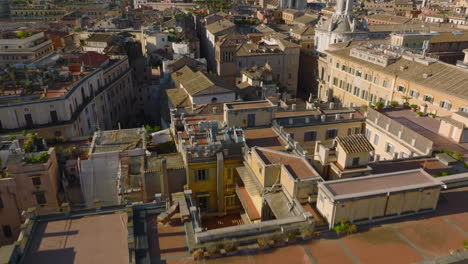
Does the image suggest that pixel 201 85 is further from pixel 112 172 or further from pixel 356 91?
pixel 356 91

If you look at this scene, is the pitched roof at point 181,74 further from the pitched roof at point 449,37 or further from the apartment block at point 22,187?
the pitched roof at point 449,37

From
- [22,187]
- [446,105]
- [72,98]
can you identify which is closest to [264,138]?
[22,187]

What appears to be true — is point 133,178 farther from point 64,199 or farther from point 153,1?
point 153,1

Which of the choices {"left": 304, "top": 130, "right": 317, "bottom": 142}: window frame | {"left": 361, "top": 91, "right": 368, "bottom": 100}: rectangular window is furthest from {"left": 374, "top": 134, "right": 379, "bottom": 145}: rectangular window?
{"left": 361, "top": 91, "right": 368, "bottom": 100}: rectangular window

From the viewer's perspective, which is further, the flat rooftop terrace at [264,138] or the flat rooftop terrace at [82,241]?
the flat rooftop terrace at [264,138]

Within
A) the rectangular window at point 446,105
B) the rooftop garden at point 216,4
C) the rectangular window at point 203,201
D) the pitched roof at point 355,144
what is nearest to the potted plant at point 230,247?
the pitched roof at point 355,144
